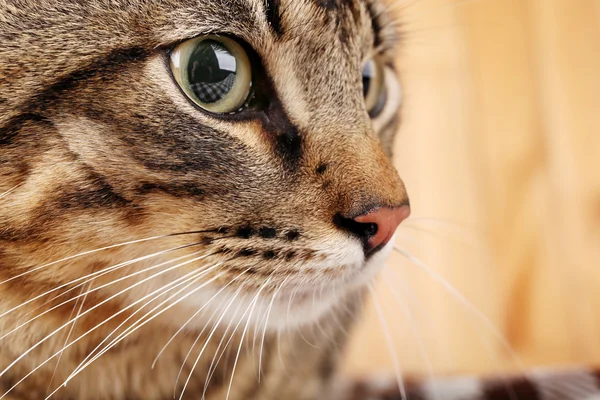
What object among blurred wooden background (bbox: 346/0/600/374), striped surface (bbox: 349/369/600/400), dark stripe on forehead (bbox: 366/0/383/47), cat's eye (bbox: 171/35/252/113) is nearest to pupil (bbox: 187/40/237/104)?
cat's eye (bbox: 171/35/252/113)

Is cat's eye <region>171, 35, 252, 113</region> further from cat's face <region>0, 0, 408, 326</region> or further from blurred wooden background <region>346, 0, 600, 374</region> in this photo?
blurred wooden background <region>346, 0, 600, 374</region>

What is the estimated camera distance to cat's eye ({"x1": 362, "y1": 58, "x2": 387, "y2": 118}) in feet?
2.55

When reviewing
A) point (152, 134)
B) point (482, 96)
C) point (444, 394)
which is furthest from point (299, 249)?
point (482, 96)

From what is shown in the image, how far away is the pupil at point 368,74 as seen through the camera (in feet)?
2.53

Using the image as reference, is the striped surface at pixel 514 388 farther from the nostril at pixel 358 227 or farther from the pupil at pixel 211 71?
the pupil at pixel 211 71

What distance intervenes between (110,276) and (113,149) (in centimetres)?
12

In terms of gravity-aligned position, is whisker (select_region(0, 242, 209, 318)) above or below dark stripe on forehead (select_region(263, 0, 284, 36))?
below

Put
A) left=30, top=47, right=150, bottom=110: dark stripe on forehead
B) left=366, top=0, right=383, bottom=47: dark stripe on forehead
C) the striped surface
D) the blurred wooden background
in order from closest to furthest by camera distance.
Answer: left=30, top=47, right=150, bottom=110: dark stripe on forehead → left=366, top=0, right=383, bottom=47: dark stripe on forehead → the striped surface → the blurred wooden background

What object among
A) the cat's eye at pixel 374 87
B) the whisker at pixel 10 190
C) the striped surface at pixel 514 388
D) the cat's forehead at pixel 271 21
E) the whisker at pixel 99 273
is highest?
the cat's forehead at pixel 271 21

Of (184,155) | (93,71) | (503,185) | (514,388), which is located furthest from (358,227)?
(503,185)

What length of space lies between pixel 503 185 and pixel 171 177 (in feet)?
3.85

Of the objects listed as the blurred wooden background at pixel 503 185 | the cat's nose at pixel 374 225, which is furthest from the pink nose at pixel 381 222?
the blurred wooden background at pixel 503 185

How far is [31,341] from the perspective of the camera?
23.2 inches

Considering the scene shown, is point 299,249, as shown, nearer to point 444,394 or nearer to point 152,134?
point 152,134
